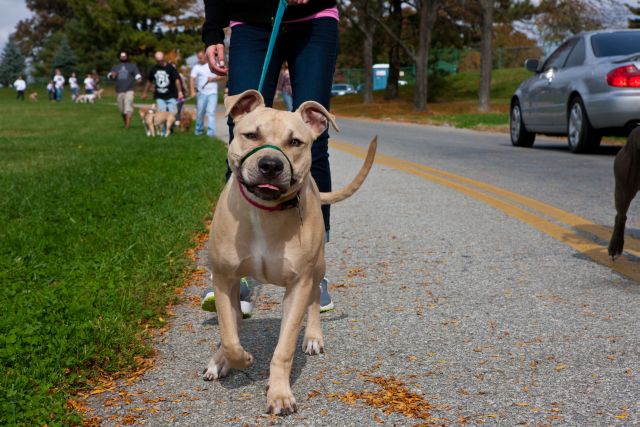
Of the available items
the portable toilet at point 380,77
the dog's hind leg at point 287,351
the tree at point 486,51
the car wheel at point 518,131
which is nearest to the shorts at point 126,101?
the car wheel at point 518,131

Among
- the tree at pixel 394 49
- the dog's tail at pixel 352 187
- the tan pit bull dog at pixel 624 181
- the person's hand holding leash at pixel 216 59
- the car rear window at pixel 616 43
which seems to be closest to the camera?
the dog's tail at pixel 352 187

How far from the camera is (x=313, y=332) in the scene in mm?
3734

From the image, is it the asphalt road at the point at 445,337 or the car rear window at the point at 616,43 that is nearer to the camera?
the asphalt road at the point at 445,337

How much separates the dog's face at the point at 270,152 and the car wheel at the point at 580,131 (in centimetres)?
1029

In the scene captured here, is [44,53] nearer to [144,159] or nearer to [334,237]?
[144,159]

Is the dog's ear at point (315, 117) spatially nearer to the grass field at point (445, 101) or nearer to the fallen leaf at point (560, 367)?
the fallen leaf at point (560, 367)

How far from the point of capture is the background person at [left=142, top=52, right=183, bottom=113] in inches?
832

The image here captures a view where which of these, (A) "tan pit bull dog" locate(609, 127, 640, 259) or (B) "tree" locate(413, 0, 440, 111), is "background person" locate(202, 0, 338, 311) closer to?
(A) "tan pit bull dog" locate(609, 127, 640, 259)

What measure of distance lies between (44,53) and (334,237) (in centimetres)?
9889

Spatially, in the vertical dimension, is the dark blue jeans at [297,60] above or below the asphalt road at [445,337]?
above

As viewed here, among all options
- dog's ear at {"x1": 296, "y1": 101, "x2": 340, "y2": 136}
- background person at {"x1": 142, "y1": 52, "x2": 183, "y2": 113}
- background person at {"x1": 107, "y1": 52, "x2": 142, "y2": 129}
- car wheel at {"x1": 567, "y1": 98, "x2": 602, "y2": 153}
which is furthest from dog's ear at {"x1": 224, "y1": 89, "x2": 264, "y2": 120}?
background person at {"x1": 107, "y1": 52, "x2": 142, "y2": 129}

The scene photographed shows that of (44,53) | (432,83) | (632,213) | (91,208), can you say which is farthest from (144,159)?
(44,53)

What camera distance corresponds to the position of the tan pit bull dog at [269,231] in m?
3.06

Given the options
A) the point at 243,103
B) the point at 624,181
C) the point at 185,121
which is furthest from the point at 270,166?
the point at 185,121
